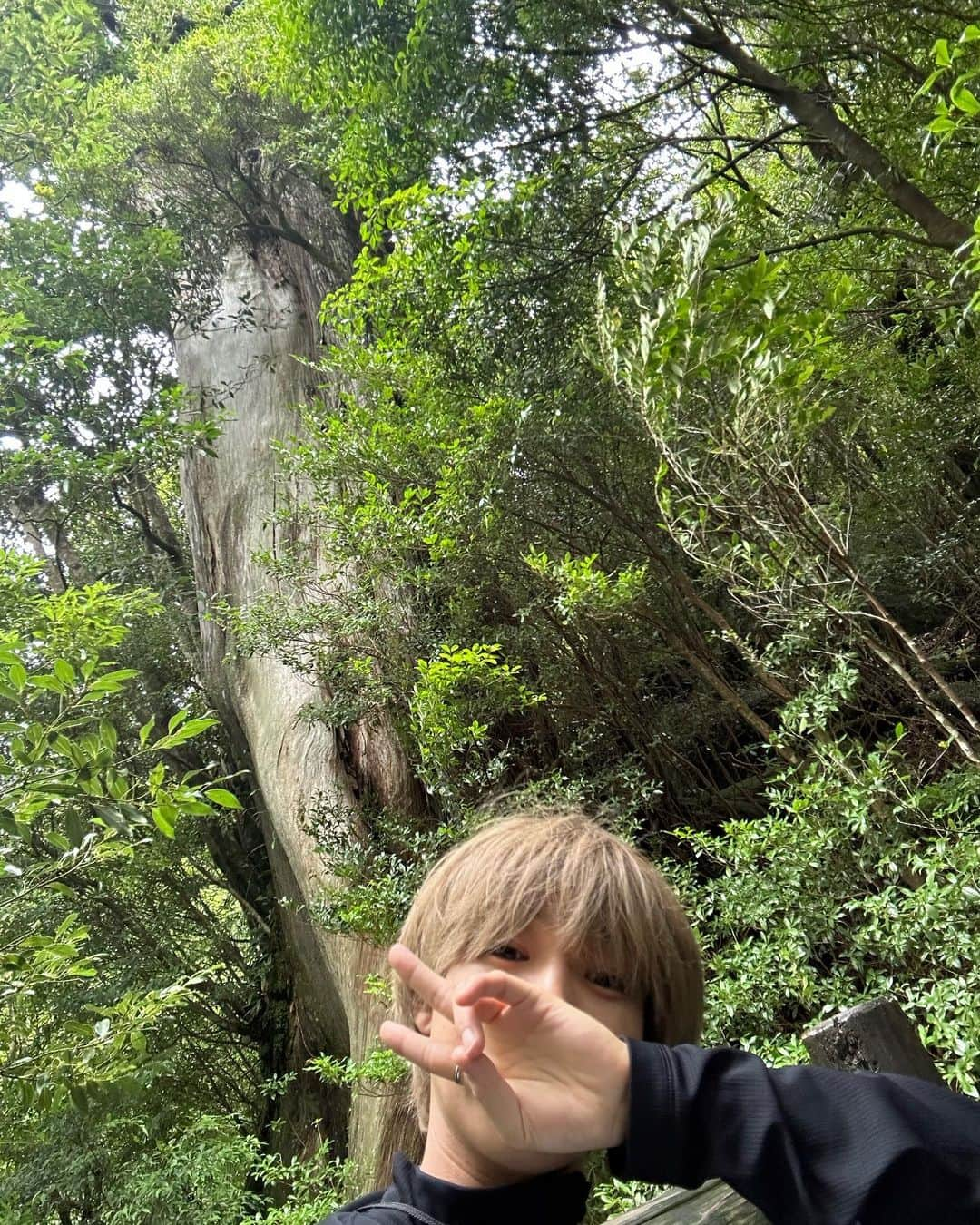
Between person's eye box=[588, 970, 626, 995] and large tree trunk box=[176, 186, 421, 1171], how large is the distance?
9.72ft

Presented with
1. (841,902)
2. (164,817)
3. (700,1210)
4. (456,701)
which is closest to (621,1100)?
(700,1210)

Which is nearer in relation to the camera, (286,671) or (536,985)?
(536,985)

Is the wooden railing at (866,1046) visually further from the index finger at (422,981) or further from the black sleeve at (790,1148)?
the index finger at (422,981)

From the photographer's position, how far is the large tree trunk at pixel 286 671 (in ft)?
14.1

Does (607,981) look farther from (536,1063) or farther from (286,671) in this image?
(286,671)

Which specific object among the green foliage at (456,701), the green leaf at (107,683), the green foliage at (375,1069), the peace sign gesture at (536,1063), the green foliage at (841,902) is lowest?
the green foliage at (841,902)

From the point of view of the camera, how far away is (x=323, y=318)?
428cm

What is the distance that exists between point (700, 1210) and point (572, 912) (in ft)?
1.34

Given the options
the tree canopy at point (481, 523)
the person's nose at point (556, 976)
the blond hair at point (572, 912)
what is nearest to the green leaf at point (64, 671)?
the tree canopy at point (481, 523)

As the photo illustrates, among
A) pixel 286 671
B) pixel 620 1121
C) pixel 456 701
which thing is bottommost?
pixel 620 1121

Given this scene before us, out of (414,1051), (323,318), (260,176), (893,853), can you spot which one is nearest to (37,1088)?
(414,1051)

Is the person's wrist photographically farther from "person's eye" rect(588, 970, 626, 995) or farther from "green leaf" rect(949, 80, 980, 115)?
"green leaf" rect(949, 80, 980, 115)

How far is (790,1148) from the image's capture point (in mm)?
833

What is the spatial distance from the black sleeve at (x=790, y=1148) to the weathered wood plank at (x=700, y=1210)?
0.62ft
